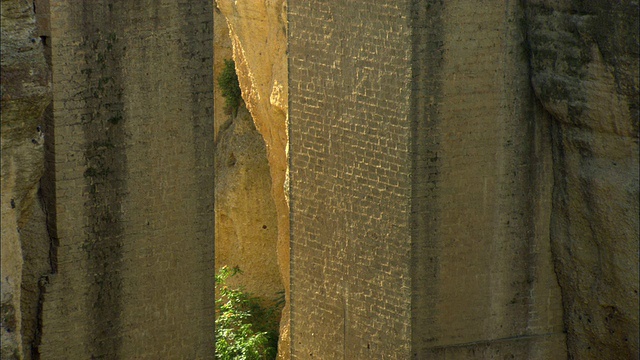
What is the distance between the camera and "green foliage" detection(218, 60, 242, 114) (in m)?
16.3

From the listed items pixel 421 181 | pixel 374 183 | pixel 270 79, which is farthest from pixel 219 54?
pixel 421 181

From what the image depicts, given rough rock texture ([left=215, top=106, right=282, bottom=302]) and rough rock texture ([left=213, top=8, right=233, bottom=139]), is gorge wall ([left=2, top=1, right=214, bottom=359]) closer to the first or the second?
rough rock texture ([left=215, top=106, right=282, bottom=302])

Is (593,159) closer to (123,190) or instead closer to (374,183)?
(374,183)

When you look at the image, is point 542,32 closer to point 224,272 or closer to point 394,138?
point 394,138

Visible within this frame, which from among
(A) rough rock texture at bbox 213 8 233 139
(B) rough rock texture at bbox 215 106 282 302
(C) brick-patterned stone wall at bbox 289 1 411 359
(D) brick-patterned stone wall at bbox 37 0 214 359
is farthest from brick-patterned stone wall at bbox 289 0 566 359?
(A) rough rock texture at bbox 213 8 233 139

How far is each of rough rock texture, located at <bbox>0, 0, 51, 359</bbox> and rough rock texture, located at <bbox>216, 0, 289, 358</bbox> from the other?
4.57m

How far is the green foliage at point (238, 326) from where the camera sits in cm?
1488

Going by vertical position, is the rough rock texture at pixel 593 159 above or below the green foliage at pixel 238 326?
above

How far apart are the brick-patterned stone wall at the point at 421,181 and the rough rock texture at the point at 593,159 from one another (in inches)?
6.0

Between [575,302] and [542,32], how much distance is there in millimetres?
2084

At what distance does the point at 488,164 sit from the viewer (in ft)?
41.7

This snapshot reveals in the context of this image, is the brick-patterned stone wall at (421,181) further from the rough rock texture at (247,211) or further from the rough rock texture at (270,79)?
the rough rock texture at (247,211)

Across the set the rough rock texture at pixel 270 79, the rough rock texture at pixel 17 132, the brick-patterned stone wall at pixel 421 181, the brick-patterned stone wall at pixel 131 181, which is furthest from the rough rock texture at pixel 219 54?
the rough rock texture at pixel 17 132

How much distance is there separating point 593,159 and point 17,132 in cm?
444
